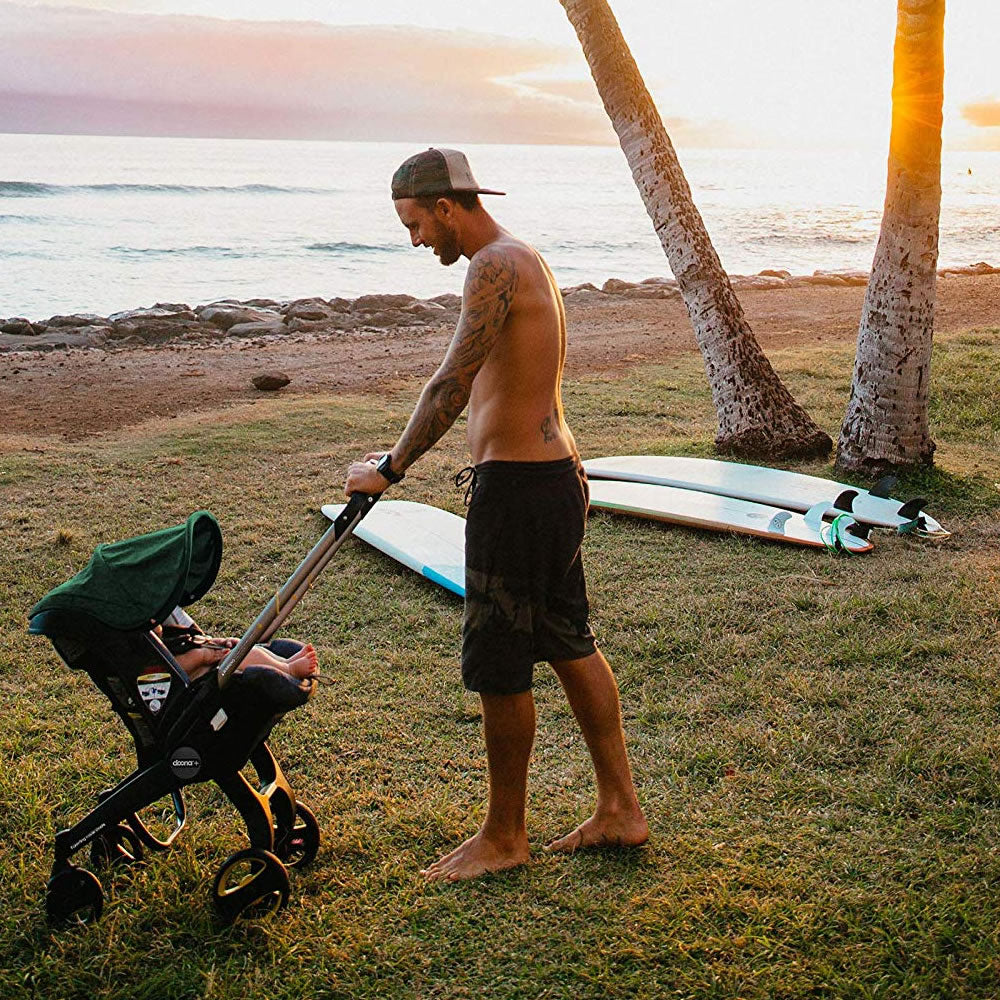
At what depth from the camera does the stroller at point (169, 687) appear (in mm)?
2875

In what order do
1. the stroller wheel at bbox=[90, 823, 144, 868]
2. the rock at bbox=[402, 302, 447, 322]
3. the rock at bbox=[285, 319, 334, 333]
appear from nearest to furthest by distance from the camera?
the stroller wheel at bbox=[90, 823, 144, 868] < the rock at bbox=[285, 319, 334, 333] < the rock at bbox=[402, 302, 447, 322]

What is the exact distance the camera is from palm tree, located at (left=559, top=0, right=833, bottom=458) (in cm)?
800

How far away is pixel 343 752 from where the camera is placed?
4188 mm

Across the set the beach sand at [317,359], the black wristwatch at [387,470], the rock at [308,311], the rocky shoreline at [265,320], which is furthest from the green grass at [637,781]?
the rock at [308,311]

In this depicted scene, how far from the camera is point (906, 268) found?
7211mm

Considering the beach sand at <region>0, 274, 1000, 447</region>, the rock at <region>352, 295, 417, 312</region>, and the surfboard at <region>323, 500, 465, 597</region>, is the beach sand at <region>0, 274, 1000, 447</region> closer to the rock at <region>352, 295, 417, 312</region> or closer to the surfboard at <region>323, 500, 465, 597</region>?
the rock at <region>352, 295, 417, 312</region>

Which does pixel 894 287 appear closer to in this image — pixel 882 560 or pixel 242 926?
pixel 882 560

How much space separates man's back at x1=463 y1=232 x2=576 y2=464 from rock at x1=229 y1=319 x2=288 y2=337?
14744 mm

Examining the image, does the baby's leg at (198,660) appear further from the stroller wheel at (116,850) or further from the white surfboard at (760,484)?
the white surfboard at (760,484)

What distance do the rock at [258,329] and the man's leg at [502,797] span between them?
48.7 feet

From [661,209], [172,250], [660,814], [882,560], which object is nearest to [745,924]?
[660,814]

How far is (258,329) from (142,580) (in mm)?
15410

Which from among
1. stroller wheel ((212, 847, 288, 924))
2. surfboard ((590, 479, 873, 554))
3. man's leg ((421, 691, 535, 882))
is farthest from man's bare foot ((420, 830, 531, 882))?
surfboard ((590, 479, 873, 554))

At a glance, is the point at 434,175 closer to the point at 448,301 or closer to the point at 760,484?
the point at 760,484
